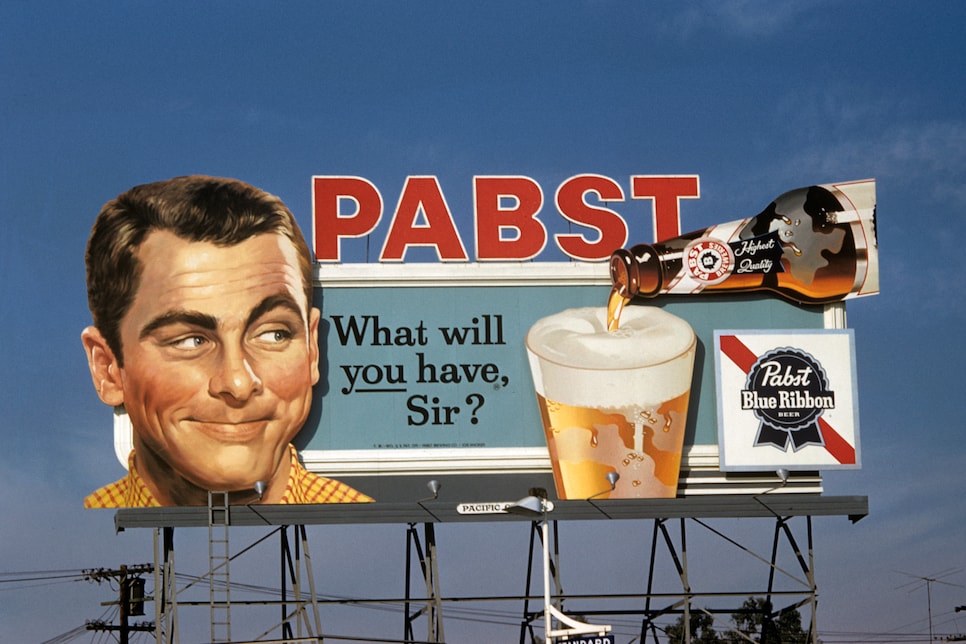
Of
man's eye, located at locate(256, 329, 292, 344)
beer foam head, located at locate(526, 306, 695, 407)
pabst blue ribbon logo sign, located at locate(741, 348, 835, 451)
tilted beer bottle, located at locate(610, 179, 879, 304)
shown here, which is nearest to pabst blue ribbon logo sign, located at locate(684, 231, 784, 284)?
tilted beer bottle, located at locate(610, 179, 879, 304)

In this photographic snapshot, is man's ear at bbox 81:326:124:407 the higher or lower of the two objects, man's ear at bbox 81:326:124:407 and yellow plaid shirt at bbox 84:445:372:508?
the higher

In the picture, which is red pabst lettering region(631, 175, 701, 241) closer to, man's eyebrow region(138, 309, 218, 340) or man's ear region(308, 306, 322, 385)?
man's ear region(308, 306, 322, 385)

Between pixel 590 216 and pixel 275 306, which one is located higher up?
pixel 590 216

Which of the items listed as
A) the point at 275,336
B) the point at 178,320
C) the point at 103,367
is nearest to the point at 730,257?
the point at 275,336

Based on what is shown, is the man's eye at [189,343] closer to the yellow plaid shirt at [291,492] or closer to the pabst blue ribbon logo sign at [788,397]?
the yellow plaid shirt at [291,492]

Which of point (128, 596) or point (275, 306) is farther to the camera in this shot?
point (128, 596)

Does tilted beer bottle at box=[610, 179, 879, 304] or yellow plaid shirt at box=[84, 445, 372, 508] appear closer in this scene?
yellow plaid shirt at box=[84, 445, 372, 508]

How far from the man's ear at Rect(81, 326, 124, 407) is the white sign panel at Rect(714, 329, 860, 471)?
53.1 feet

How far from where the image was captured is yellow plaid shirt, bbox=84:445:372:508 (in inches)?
1553

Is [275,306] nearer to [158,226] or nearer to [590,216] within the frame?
[158,226]

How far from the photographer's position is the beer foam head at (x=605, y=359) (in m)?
41.2

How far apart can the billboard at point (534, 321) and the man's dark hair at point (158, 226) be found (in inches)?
61.3

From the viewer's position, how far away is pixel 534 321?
4203cm

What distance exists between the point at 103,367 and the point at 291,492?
236 inches
